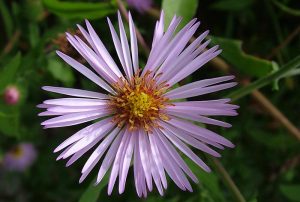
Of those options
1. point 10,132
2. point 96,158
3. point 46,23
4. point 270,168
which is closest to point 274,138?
point 270,168

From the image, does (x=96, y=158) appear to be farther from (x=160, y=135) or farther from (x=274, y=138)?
(x=274, y=138)

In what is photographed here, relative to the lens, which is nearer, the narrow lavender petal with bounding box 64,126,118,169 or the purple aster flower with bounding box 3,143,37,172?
the narrow lavender petal with bounding box 64,126,118,169

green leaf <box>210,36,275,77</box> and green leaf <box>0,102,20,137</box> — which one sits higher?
green leaf <box>0,102,20,137</box>

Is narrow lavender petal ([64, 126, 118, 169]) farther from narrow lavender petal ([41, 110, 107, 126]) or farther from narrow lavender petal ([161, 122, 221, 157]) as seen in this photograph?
narrow lavender petal ([161, 122, 221, 157])

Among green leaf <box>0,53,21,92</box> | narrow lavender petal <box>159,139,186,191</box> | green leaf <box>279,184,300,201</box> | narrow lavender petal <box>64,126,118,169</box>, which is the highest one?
green leaf <box>0,53,21,92</box>

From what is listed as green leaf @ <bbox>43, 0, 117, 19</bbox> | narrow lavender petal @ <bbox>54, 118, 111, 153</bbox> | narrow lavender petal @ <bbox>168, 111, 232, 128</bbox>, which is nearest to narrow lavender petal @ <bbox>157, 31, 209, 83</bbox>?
narrow lavender petal @ <bbox>168, 111, 232, 128</bbox>

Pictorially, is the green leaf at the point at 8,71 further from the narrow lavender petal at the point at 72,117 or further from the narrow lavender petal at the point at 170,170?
the narrow lavender petal at the point at 170,170

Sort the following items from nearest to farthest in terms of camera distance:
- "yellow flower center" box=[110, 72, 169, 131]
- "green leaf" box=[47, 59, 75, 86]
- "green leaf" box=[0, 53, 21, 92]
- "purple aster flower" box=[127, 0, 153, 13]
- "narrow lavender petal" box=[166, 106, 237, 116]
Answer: "narrow lavender petal" box=[166, 106, 237, 116]
"yellow flower center" box=[110, 72, 169, 131]
"green leaf" box=[0, 53, 21, 92]
"green leaf" box=[47, 59, 75, 86]
"purple aster flower" box=[127, 0, 153, 13]
